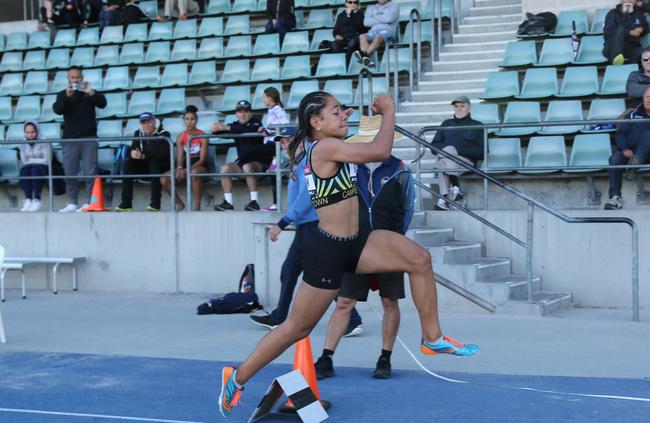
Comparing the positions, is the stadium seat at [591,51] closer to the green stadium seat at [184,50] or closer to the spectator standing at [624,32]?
the spectator standing at [624,32]

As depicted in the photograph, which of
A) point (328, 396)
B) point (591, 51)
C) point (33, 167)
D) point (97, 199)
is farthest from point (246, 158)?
point (328, 396)

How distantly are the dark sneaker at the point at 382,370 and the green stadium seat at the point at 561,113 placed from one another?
625 centimetres

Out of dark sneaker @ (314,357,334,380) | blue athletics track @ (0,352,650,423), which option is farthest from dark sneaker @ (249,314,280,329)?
dark sneaker @ (314,357,334,380)

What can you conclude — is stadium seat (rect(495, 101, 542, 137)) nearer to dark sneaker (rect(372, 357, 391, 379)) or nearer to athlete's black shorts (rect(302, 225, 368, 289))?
dark sneaker (rect(372, 357, 391, 379))

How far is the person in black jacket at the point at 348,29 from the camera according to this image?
53.1 ft

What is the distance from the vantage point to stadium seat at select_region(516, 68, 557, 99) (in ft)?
45.8

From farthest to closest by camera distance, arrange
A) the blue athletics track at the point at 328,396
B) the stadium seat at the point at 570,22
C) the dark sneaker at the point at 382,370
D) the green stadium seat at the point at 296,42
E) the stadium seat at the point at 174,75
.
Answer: the stadium seat at the point at 174,75 → the green stadium seat at the point at 296,42 → the stadium seat at the point at 570,22 → the dark sneaker at the point at 382,370 → the blue athletics track at the point at 328,396

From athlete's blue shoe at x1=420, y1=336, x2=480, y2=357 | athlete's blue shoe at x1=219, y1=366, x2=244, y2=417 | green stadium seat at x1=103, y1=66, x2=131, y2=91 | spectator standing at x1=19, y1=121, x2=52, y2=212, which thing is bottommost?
athlete's blue shoe at x1=219, y1=366, x2=244, y2=417

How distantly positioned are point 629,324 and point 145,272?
6.35m

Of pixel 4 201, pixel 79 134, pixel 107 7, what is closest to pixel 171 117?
pixel 79 134

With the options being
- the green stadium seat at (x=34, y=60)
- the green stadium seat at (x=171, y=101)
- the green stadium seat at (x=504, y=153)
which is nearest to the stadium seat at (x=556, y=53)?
the green stadium seat at (x=504, y=153)

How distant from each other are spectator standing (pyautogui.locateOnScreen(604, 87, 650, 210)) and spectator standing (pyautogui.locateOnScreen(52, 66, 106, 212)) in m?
6.99

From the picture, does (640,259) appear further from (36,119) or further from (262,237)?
(36,119)

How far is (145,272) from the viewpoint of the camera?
13.9 m
